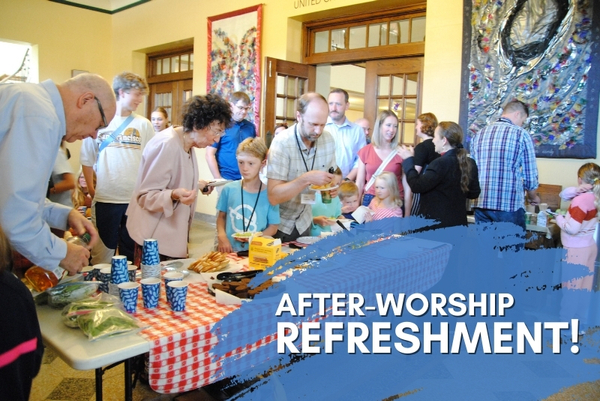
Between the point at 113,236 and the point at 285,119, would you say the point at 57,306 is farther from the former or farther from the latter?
the point at 285,119

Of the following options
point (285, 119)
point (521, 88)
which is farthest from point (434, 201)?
point (285, 119)

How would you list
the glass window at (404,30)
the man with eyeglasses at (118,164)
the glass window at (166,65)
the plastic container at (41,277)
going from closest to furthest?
the plastic container at (41,277) → the man with eyeglasses at (118,164) → the glass window at (404,30) → the glass window at (166,65)

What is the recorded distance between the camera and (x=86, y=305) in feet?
4.36

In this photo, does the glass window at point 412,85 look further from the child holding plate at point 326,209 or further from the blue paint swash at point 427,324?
the child holding plate at point 326,209

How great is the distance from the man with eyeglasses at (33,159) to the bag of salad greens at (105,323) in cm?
29

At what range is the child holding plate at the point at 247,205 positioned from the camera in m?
2.42

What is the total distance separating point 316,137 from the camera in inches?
103

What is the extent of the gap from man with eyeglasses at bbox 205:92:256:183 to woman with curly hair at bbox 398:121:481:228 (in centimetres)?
154

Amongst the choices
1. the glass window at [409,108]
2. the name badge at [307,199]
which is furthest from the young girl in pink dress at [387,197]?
the glass window at [409,108]

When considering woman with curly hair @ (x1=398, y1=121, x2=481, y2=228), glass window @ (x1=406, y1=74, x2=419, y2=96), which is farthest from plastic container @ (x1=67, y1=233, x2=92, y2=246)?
glass window @ (x1=406, y1=74, x2=419, y2=96)

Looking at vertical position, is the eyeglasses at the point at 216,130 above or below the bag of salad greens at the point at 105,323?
above

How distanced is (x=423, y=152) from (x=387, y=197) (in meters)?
0.43

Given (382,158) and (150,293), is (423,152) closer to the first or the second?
(382,158)

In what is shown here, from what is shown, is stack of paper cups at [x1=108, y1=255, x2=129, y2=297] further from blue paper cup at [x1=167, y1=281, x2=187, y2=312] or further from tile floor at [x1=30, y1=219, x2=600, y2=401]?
tile floor at [x1=30, y1=219, x2=600, y2=401]
